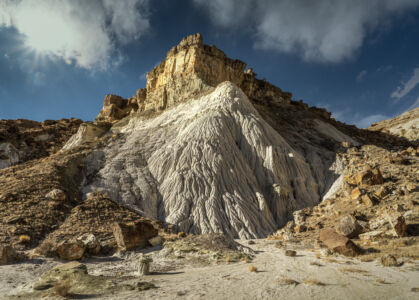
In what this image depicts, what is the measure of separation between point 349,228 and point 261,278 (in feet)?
19.2

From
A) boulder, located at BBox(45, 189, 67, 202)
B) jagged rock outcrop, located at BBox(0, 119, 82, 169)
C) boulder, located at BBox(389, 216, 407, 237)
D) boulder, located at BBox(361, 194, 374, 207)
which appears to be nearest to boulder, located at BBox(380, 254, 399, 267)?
boulder, located at BBox(389, 216, 407, 237)

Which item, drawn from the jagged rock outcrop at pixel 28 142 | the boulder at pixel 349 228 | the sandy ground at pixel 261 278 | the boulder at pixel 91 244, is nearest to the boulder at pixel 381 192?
the boulder at pixel 349 228

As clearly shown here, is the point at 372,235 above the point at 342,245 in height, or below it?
above

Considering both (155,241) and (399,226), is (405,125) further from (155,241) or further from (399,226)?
(155,241)

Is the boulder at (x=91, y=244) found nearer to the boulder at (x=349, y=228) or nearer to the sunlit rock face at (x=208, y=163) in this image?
the sunlit rock face at (x=208, y=163)

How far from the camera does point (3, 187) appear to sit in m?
14.7

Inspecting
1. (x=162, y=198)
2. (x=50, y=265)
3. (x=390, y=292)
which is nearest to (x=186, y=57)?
(x=162, y=198)

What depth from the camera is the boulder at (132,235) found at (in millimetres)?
10541

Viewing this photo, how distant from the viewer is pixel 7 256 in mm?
8664

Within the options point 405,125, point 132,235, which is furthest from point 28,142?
point 405,125

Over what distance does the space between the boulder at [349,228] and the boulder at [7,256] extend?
41.6ft

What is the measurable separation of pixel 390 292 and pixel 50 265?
1017cm

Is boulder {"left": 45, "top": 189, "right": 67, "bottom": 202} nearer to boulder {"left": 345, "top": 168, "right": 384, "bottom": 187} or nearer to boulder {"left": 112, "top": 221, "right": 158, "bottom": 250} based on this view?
boulder {"left": 112, "top": 221, "right": 158, "bottom": 250}

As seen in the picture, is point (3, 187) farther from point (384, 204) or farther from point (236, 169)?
point (384, 204)
